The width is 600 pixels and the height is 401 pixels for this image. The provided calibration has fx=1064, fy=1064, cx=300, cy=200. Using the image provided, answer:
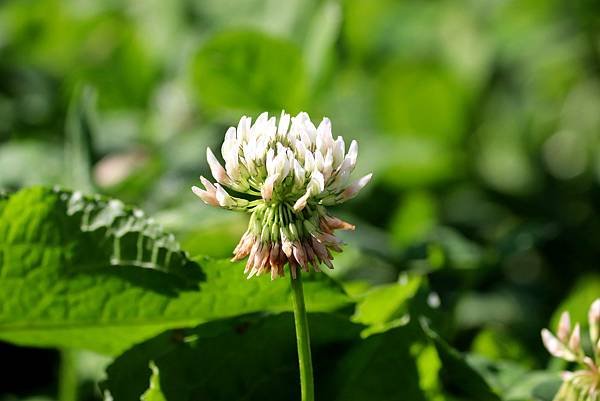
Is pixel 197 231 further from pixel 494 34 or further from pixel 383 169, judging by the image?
pixel 494 34

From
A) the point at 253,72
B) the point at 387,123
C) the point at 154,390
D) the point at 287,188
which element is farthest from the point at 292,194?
the point at 387,123

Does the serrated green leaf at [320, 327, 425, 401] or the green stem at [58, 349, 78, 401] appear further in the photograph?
the green stem at [58, 349, 78, 401]

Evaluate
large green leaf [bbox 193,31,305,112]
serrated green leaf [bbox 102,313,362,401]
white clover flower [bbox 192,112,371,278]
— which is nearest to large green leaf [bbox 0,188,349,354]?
serrated green leaf [bbox 102,313,362,401]

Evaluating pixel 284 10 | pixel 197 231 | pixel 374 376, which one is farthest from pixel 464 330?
pixel 284 10

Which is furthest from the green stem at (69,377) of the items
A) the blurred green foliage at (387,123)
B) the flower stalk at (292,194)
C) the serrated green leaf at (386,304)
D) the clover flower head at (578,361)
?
the clover flower head at (578,361)

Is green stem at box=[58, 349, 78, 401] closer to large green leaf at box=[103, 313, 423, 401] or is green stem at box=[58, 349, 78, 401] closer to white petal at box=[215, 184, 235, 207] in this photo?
large green leaf at box=[103, 313, 423, 401]

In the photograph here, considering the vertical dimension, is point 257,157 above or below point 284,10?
below

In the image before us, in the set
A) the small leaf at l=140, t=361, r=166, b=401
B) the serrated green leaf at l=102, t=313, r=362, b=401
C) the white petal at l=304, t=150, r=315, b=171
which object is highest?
the white petal at l=304, t=150, r=315, b=171
